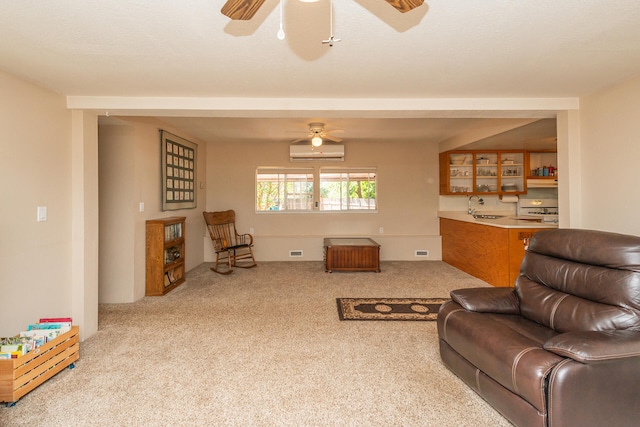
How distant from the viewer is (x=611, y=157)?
8.82ft

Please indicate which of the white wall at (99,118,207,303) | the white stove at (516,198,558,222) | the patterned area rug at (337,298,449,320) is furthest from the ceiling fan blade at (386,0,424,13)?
the white stove at (516,198,558,222)

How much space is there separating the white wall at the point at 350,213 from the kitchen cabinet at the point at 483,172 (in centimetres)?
31

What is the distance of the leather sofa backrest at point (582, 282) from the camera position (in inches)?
69.7

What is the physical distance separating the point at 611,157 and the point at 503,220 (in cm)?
230

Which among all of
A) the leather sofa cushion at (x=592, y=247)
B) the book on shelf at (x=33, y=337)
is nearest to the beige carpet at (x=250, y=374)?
the book on shelf at (x=33, y=337)

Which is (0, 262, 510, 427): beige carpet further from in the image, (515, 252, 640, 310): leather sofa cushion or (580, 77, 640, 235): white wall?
(580, 77, 640, 235): white wall

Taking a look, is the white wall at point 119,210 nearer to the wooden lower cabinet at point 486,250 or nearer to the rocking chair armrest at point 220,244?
the rocking chair armrest at point 220,244

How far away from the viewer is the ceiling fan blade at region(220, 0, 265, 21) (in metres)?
1.14

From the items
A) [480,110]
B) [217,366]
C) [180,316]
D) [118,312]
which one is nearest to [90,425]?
[217,366]

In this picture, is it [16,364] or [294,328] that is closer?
[16,364]

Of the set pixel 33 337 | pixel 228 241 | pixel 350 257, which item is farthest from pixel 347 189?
pixel 33 337

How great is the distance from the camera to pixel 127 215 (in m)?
3.90

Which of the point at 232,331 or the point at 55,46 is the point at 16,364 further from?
the point at 55,46

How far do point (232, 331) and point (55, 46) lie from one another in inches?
97.8
